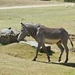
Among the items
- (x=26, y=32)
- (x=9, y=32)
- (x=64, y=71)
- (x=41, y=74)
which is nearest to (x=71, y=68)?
(x=64, y=71)

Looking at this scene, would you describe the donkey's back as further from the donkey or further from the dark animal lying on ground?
the dark animal lying on ground

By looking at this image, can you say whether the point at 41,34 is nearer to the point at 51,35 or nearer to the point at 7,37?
the point at 51,35

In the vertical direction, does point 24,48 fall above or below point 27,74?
below

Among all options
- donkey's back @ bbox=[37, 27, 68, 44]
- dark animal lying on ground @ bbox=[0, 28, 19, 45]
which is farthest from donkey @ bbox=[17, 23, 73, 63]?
dark animal lying on ground @ bbox=[0, 28, 19, 45]

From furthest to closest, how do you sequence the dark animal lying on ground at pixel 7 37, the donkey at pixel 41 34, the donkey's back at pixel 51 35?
1. the dark animal lying on ground at pixel 7 37
2. the donkey's back at pixel 51 35
3. the donkey at pixel 41 34

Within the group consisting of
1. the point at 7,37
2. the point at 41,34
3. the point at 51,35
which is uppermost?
the point at 41,34

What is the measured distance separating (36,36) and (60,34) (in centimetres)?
146

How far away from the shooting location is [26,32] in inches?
712

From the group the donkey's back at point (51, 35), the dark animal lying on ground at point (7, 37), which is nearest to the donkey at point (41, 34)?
the donkey's back at point (51, 35)

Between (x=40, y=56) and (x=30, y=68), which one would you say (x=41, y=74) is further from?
(x=40, y=56)

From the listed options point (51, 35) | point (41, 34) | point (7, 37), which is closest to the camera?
point (41, 34)

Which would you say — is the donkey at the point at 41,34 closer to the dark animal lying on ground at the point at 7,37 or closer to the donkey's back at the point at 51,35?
the donkey's back at the point at 51,35

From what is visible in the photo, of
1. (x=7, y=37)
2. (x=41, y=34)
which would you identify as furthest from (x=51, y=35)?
(x=7, y=37)

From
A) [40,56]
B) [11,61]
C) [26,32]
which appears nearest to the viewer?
[11,61]
